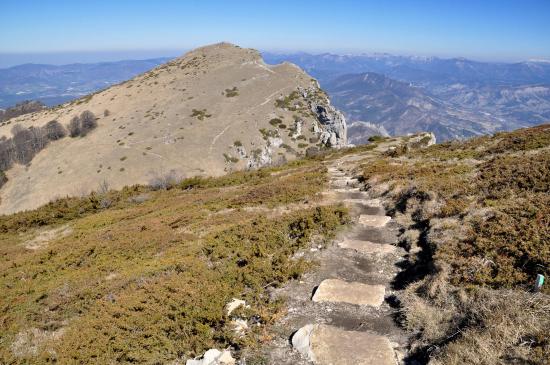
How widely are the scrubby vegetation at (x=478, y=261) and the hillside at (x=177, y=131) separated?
67143 millimetres

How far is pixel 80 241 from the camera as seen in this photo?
2338 centimetres

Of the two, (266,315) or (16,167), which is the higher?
(266,315)

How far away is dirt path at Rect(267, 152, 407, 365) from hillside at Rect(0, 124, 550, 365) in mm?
51

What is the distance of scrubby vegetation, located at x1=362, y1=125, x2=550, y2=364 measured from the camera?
7719 mm

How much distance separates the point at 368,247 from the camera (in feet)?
50.0

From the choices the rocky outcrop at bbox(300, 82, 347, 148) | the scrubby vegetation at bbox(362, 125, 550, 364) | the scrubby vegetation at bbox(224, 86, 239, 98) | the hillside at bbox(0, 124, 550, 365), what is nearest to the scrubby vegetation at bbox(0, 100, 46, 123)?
the scrubby vegetation at bbox(224, 86, 239, 98)

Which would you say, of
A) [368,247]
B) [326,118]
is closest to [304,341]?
[368,247]

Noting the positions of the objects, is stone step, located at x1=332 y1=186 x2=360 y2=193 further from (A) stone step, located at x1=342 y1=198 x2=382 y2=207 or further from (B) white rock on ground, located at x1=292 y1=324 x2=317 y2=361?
(B) white rock on ground, located at x1=292 y1=324 x2=317 y2=361

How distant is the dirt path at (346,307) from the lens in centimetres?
902

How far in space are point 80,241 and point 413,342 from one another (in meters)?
21.6

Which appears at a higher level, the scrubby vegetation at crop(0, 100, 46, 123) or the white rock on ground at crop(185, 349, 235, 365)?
the white rock on ground at crop(185, 349, 235, 365)

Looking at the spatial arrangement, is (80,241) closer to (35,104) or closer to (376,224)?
(376,224)

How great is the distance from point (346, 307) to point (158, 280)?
24.3ft

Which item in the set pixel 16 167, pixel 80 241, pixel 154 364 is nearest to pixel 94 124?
pixel 16 167
